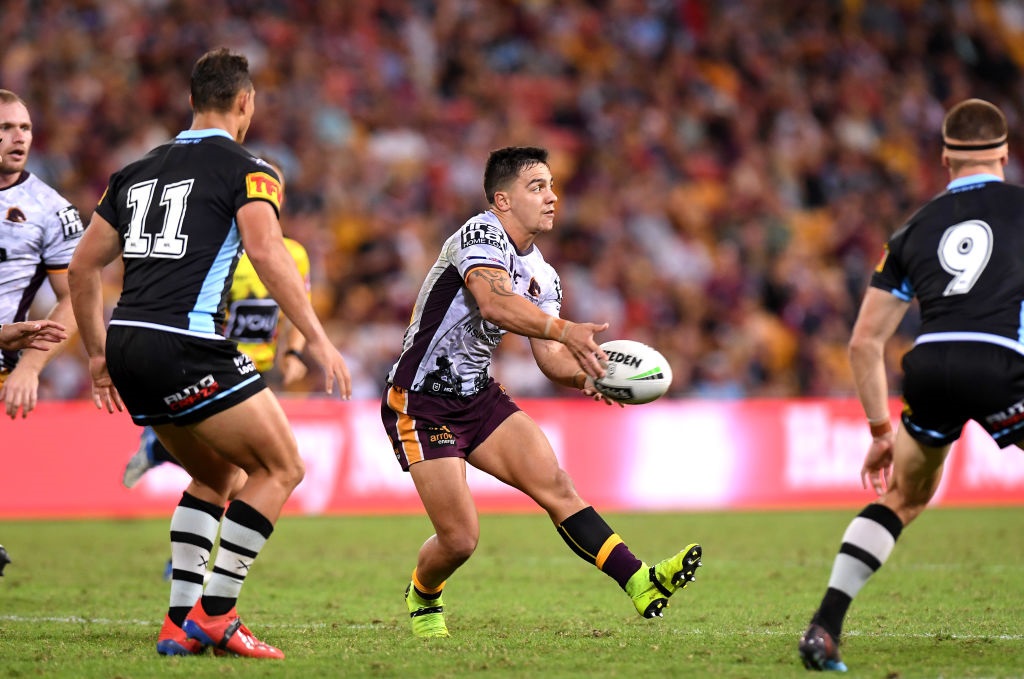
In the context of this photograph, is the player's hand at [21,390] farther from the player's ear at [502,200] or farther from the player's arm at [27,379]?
the player's ear at [502,200]

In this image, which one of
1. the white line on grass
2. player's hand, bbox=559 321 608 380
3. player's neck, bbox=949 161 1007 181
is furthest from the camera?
the white line on grass

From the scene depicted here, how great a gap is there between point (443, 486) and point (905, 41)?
65.3 ft

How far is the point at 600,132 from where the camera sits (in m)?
21.1

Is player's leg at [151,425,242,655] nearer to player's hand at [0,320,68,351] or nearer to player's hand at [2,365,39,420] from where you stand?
player's hand at [0,320,68,351]

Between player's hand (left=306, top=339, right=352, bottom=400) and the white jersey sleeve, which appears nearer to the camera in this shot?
player's hand (left=306, top=339, right=352, bottom=400)

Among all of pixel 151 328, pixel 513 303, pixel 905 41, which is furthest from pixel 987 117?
pixel 905 41

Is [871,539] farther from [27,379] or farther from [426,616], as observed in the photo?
[27,379]

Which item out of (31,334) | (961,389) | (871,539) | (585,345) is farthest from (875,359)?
(31,334)

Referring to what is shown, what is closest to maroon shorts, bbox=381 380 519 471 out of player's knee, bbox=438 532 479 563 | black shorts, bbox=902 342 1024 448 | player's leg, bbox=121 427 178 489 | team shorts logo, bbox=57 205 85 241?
player's knee, bbox=438 532 479 563

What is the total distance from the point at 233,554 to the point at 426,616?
143cm

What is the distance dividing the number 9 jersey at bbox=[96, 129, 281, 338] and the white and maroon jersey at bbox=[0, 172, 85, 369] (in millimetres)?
1956

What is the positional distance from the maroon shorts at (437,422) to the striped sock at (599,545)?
661 millimetres

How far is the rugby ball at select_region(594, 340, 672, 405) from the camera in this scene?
265 inches

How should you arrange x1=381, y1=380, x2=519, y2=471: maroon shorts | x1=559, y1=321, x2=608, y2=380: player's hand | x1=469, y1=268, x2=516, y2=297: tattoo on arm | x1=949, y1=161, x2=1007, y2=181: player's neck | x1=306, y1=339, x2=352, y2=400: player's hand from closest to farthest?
x1=306, y1=339, x2=352, y2=400: player's hand, x1=949, y1=161, x2=1007, y2=181: player's neck, x1=559, y1=321, x2=608, y2=380: player's hand, x1=469, y1=268, x2=516, y2=297: tattoo on arm, x1=381, y1=380, x2=519, y2=471: maroon shorts
